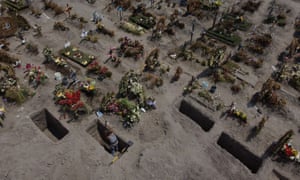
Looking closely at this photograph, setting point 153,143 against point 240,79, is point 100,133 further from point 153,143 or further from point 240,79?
point 240,79

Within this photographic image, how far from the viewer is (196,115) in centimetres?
1631

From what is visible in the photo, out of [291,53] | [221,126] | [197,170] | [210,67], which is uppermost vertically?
[291,53]

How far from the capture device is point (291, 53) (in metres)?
→ 20.2

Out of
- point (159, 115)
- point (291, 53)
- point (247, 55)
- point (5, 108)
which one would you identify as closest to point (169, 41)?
point (247, 55)

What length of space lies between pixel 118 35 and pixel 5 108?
11.0 meters

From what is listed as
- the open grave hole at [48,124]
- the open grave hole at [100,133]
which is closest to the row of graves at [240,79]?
the open grave hole at [100,133]

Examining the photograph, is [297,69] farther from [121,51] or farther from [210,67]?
[121,51]

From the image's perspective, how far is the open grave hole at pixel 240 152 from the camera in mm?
14110

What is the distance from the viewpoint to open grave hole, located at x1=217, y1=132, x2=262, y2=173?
1411 cm

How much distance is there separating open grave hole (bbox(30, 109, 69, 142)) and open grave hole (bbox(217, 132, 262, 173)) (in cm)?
1013

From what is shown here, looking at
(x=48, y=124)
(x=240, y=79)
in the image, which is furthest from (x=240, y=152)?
(x=48, y=124)

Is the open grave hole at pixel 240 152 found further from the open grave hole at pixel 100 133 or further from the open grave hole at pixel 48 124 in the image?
the open grave hole at pixel 48 124

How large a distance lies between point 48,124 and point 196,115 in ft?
32.9

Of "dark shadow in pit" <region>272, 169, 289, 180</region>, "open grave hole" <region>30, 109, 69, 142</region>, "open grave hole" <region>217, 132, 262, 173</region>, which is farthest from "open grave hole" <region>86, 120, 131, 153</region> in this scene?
"dark shadow in pit" <region>272, 169, 289, 180</region>
